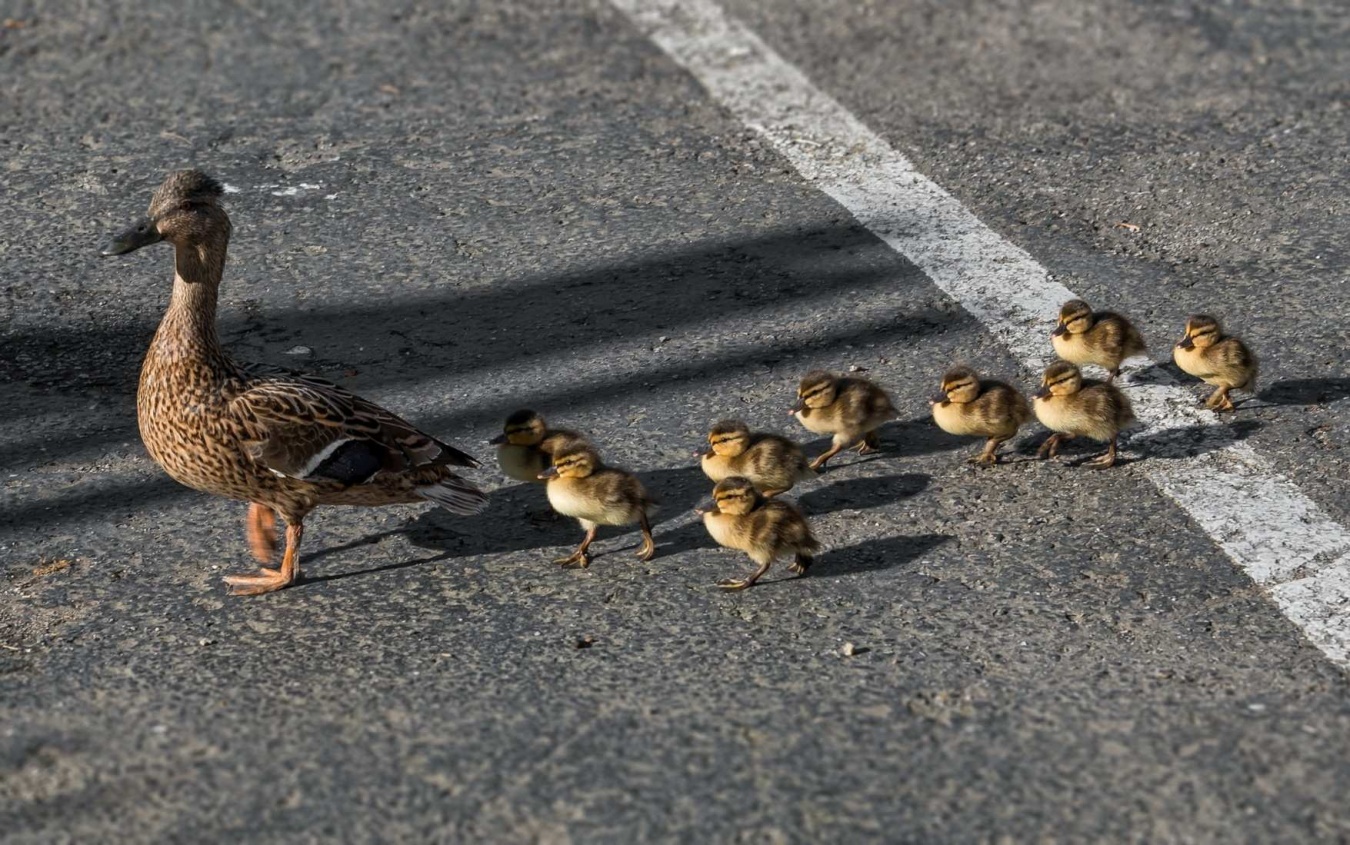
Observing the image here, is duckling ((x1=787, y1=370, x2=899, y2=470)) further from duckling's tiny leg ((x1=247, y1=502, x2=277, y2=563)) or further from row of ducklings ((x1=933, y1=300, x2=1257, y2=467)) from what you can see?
duckling's tiny leg ((x1=247, y1=502, x2=277, y2=563))

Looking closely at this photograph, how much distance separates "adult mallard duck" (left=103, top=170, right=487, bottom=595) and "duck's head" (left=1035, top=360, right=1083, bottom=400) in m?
2.06

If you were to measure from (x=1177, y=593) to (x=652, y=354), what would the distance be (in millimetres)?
2479

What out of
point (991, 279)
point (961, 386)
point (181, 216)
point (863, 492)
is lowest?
point (863, 492)

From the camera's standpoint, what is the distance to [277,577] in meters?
5.61

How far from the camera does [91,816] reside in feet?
14.4

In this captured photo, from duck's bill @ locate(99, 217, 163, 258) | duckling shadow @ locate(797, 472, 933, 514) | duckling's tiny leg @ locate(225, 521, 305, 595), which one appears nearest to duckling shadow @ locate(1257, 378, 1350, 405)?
duckling shadow @ locate(797, 472, 933, 514)

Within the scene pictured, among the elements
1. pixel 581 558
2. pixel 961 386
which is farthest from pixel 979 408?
pixel 581 558

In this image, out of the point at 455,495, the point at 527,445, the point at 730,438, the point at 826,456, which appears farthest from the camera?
the point at 826,456

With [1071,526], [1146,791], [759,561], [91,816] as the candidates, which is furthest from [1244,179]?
[91,816]

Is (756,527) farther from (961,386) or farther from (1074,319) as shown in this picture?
(1074,319)

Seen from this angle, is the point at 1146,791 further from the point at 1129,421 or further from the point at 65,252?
the point at 65,252

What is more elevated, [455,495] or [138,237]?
[138,237]

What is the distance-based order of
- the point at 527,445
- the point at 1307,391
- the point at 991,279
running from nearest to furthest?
the point at 527,445 < the point at 1307,391 < the point at 991,279

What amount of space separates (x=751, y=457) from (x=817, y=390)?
0.44 m
